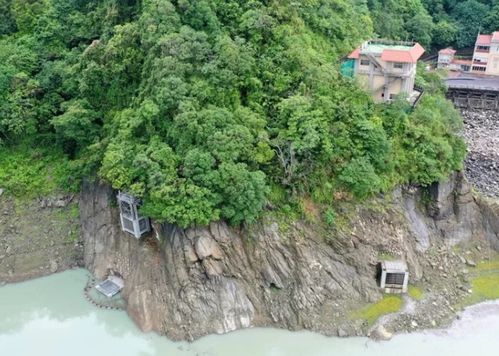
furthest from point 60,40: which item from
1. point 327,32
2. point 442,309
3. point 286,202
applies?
point 442,309

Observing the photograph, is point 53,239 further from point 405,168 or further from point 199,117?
point 405,168

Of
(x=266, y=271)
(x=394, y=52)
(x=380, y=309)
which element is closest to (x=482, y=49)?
(x=394, y=52)

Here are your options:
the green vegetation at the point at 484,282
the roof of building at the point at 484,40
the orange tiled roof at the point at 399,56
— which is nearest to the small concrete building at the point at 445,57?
the roof of building at the point at 484,40

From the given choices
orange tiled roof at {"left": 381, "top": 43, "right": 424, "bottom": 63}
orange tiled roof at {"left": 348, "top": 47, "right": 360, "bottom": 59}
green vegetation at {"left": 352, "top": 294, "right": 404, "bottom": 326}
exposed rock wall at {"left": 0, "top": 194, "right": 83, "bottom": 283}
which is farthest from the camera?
orange tiled roof at {"left": 348, "top": 47, "right": 360, "bottom": 59}

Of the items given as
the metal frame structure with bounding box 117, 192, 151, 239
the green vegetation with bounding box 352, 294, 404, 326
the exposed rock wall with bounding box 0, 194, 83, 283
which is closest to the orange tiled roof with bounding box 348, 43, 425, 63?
the green vegetation with bounding box 352, 294, 404, 326

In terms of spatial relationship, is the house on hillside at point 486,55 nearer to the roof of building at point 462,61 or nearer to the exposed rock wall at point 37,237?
the roof of building at point 462,61

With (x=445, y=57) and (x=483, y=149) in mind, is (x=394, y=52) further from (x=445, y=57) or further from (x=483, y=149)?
(x=445, y=57)

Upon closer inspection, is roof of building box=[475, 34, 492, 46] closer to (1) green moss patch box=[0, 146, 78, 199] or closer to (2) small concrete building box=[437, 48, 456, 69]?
(2) small concrete building box=[437, 48, 456, 69]

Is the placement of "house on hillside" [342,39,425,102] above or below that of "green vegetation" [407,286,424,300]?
above
